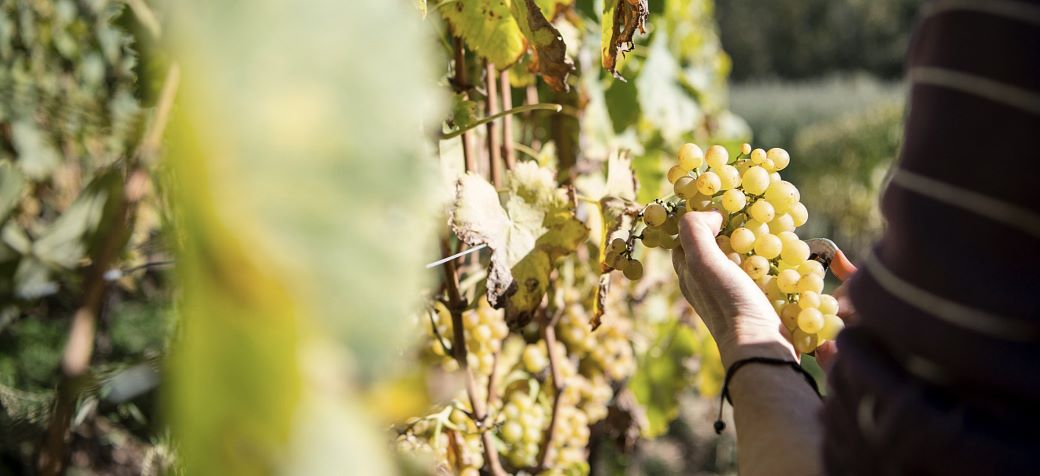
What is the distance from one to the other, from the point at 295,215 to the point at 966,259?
43 cm

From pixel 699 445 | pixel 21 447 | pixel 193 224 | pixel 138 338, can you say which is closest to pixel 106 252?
pixel 193 224

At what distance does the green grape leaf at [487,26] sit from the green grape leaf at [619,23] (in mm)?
106

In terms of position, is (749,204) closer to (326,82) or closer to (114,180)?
(326,82)

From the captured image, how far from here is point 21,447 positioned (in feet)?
5.60

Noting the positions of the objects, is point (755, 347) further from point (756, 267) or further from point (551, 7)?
point (551, 7)

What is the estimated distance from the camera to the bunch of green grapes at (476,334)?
1278 mm

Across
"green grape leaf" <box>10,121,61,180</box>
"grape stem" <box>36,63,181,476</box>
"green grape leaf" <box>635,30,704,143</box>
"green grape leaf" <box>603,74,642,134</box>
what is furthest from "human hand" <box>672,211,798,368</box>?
"green grape leaf" <box>10,121,61,180</box>

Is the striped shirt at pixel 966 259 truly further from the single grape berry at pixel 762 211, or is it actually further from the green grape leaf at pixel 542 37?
the green grape leaf at pixel 542 37

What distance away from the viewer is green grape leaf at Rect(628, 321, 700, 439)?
6.10 feet

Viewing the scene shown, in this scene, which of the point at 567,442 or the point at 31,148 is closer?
the point at 567,442

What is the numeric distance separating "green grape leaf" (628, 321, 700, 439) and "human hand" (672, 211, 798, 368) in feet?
3.10

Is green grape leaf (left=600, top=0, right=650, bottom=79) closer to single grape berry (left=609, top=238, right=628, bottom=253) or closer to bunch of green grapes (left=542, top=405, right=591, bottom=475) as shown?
single grape berry (left=609, top=238, right=628, bottom=253)

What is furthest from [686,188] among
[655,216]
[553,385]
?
[553,385]

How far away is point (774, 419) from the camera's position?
29.8 inches
